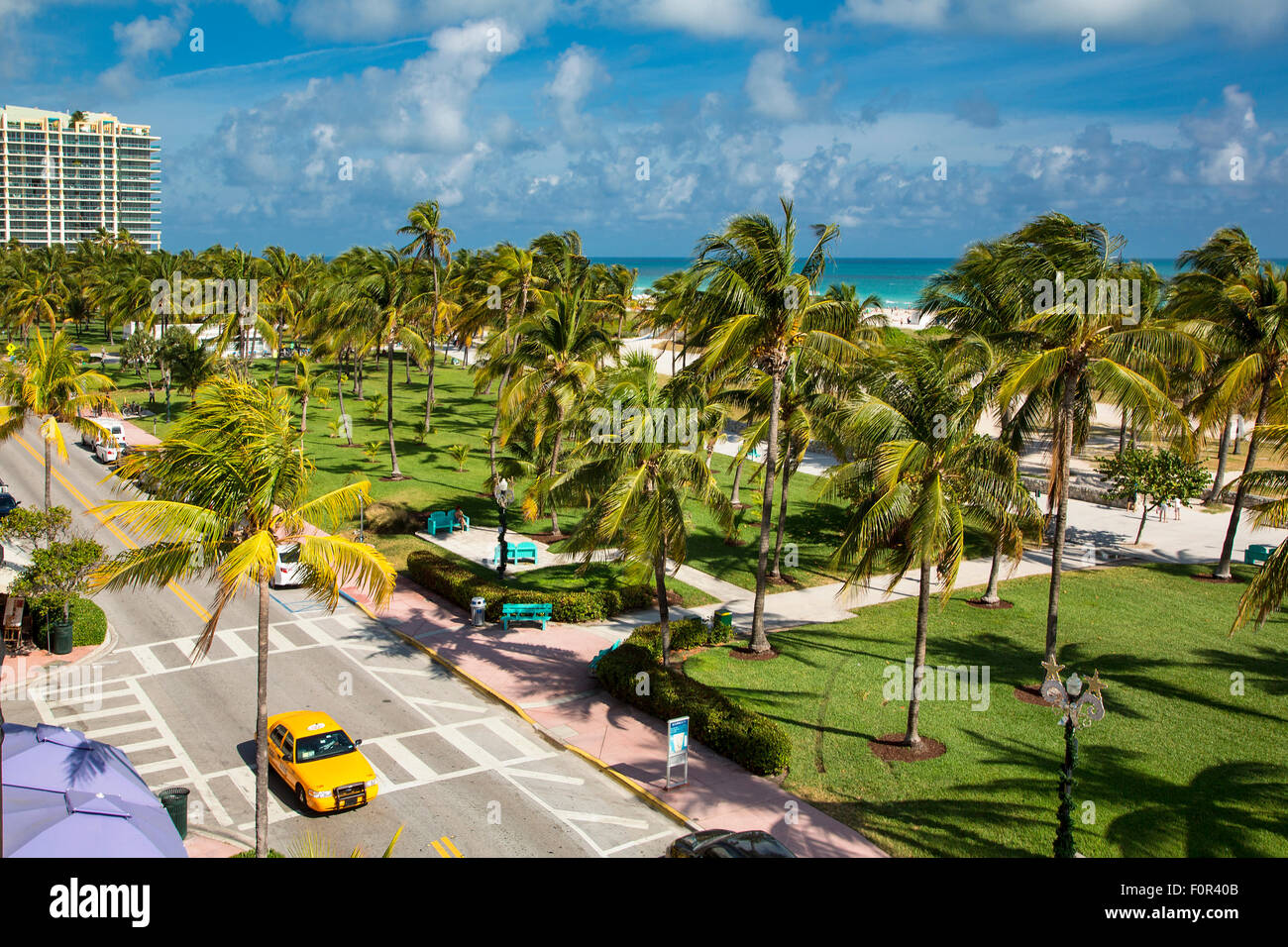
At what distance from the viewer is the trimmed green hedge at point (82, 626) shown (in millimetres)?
23453

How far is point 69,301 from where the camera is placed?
291 feet

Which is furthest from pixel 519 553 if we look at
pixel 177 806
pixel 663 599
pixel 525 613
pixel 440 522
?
pixel 177 806

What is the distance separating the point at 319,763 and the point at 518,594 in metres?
10.5

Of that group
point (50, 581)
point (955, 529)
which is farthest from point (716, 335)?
point (50, 581)

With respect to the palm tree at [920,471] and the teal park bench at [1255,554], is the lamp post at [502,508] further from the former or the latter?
the teal park bench at [1255,554]

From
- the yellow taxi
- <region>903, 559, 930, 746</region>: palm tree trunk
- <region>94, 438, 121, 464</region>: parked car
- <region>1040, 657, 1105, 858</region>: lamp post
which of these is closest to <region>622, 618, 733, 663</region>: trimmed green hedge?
<region>903, 559, 930, 746</region>: palm tree trunk

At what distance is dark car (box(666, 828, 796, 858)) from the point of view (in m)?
13.8

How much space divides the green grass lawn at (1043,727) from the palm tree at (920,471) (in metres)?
1.85

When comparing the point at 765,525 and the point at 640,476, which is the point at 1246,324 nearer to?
the point at 765,525

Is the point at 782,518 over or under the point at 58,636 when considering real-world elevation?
over

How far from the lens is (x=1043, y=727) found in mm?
19953

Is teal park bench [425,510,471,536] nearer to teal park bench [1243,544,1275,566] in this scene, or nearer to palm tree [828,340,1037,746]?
palm tree [828,340,1037,746]

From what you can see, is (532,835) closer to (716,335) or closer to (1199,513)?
(716,335)

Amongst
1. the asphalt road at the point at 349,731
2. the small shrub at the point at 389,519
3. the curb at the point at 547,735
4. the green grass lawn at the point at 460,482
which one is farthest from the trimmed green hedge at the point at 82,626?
the small shrub at the point at 389,519
